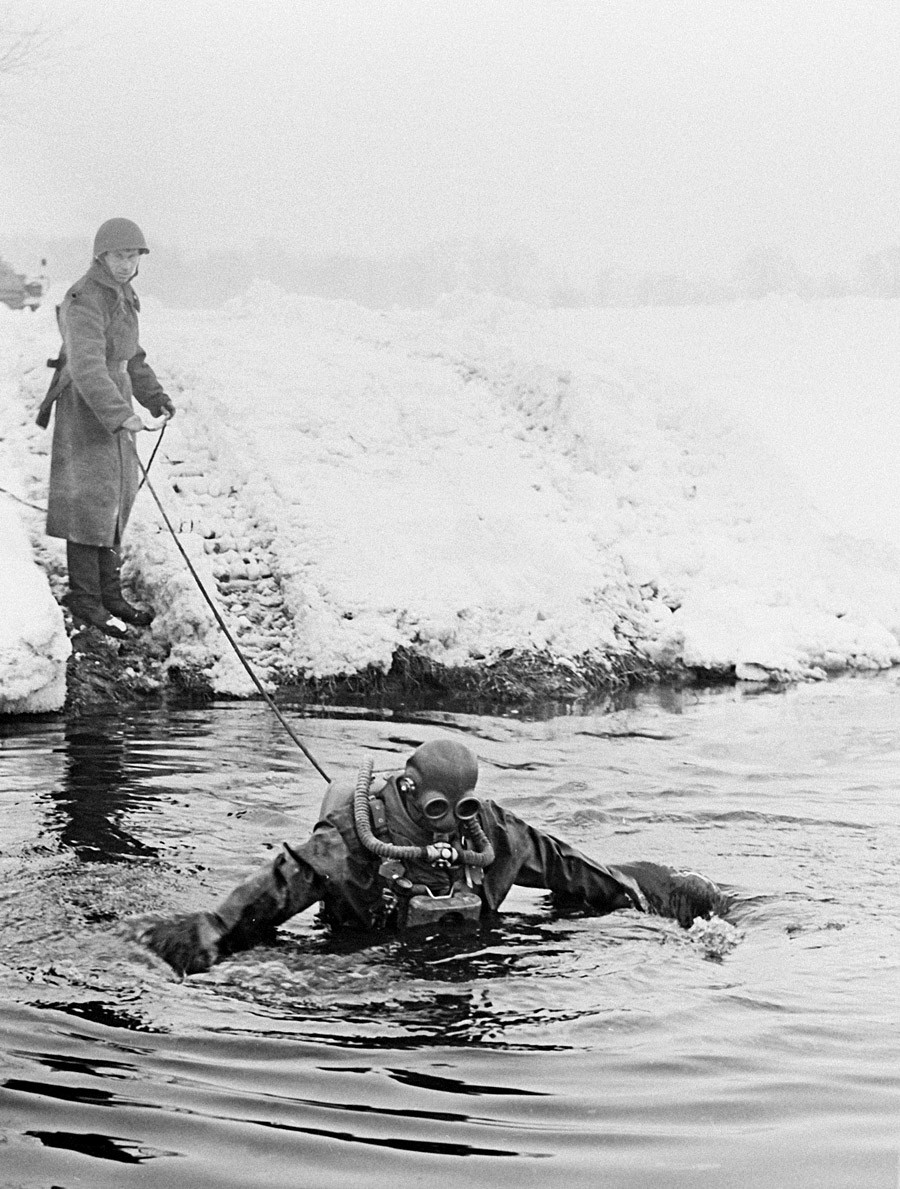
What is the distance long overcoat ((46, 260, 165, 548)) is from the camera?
11453 millimetres

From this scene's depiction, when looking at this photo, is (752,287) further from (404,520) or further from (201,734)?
(201,734)

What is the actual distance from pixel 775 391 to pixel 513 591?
6.90 meters

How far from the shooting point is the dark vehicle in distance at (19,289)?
A: 51.2ft

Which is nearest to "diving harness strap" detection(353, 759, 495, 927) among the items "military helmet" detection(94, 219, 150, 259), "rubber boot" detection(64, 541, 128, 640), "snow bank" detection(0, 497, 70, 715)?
"snow bank" detection(0, 497, 70, 715)

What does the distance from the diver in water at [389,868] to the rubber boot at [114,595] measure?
6.07 meters

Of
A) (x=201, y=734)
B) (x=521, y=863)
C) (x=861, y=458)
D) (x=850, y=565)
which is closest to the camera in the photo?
(x=521, y=863)

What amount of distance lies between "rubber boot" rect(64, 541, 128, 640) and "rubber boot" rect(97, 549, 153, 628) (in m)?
0.03

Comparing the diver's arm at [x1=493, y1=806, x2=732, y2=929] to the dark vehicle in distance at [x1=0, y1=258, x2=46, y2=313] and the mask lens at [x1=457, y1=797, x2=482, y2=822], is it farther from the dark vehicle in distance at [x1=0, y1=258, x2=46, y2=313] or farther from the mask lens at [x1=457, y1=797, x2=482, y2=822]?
the dark vehicle in distance at [x1=0, y1=258, x2=46, y2=313]

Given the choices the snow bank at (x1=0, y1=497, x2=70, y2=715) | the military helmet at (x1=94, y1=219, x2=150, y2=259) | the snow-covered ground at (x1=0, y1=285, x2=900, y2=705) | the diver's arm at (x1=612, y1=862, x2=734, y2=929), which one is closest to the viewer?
the diver's arm at (x1=612, y1=862, x2=734, y2=929)

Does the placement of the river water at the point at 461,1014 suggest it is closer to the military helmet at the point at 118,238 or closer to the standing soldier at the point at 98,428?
the standing soldier at the point at 98,428

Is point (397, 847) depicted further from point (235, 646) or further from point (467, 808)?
point (235, 646)

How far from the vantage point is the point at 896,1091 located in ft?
13.8

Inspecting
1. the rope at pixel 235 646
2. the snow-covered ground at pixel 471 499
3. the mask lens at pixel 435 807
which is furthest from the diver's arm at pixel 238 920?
the snow-covered ground at pixel 471 499

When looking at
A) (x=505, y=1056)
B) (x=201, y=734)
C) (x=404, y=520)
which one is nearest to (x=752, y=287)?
(x=404, y=520)
